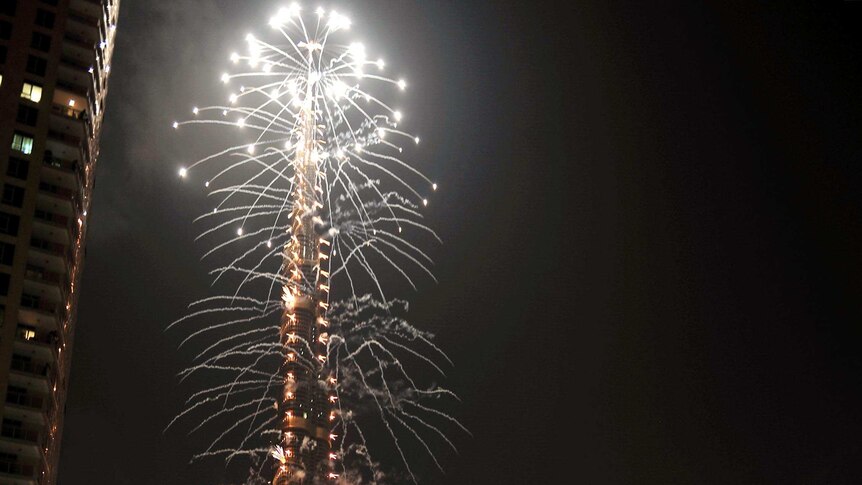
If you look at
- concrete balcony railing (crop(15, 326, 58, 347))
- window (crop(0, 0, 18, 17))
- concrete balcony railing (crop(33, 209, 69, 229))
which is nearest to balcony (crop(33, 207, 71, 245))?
concrete balcony railing (crop(33, 209, 69, 229))

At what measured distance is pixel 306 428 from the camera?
201 ft

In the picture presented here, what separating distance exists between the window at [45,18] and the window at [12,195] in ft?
49.0

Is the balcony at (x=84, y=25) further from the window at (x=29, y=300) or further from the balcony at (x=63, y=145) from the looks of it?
the window at (x=29, y=300)

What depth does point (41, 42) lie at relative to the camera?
280 ft

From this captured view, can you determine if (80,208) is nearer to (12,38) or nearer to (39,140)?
(39,140)

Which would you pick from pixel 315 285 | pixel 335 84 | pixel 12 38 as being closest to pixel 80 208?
pixel 12 38

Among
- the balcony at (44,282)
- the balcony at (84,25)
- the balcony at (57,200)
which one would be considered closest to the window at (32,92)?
the balcony at (57,200)

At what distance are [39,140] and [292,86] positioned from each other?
116 feet

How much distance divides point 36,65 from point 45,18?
451cm

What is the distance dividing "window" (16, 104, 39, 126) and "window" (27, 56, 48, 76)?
10.7ft

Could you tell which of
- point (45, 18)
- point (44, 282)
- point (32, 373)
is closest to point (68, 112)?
point (45, 18)

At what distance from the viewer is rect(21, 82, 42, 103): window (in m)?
83.3

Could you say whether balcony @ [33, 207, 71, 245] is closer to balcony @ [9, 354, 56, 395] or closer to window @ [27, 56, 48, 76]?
balcony @ [9, 354, 56, 395]

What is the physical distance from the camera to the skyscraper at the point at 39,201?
7700 cm
